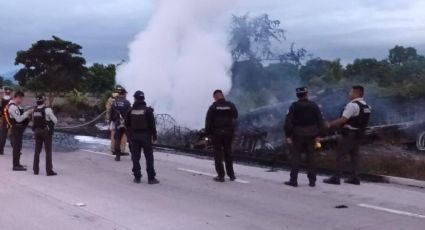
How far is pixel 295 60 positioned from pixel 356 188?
12.3 m

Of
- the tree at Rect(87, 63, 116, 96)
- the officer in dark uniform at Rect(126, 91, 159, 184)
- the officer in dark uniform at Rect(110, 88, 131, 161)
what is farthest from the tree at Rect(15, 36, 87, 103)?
the officer in dark uniform at Rect(126, 91, 159, 184)

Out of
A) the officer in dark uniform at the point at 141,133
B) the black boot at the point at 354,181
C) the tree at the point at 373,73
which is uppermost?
the tree at the point at 373,73

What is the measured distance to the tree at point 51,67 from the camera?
44.6 meters

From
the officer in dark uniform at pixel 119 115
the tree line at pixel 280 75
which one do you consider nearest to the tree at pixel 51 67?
the tree line at pixel 280 75

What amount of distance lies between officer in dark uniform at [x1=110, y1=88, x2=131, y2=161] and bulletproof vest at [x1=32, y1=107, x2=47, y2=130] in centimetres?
259

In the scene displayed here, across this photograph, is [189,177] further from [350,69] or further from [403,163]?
[350,69]

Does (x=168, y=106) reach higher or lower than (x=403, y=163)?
higher

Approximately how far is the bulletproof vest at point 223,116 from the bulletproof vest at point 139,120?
1.35m

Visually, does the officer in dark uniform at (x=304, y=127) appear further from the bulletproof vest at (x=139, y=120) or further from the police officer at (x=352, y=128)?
the bulletproof vest at (x=139, y=120)

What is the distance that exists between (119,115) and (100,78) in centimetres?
3958

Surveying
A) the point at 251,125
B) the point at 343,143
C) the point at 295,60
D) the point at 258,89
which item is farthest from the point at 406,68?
the point at 343,143

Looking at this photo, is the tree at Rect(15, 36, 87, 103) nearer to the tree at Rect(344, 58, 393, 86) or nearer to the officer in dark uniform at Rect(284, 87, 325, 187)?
the tree at Rect(344, 58, 393, 86)

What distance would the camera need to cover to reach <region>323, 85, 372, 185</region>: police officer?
10281 mm

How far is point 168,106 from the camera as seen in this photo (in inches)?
827
